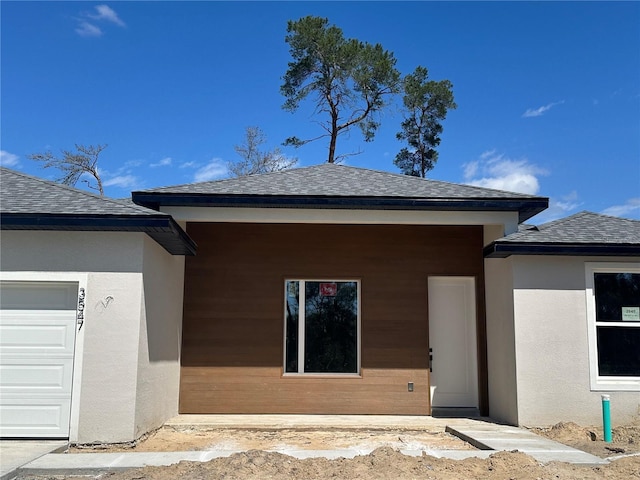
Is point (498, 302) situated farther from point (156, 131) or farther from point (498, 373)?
point (156, 131)

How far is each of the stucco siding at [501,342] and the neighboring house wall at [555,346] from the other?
7.1 inches

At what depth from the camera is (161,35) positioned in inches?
674

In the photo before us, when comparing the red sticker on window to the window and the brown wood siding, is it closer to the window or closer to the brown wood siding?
the window

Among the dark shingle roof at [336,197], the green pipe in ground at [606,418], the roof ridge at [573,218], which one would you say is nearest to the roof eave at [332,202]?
the dark shingle roof at [336,197]

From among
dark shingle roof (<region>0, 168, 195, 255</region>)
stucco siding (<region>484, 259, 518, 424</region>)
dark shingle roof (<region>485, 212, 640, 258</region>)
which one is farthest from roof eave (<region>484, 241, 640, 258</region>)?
dark shingle roof (<region>0, 168, 195, 255</region>)

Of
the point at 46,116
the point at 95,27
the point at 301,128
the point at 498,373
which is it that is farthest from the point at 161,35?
the point at 498,373

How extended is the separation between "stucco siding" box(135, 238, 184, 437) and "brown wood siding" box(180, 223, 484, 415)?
41cm

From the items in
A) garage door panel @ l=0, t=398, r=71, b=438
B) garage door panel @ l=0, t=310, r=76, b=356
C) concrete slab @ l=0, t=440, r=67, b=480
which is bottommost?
concrete slab @ l=0, t=440, r=67, b=480

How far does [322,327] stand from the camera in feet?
32.9

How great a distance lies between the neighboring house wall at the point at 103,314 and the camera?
23.4 feet

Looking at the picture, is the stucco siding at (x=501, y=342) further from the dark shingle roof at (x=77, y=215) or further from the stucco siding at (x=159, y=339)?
the stucco siding at (x=159, y=339)

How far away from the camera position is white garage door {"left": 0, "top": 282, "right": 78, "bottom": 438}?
717 centimetres

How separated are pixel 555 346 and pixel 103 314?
6.85 m

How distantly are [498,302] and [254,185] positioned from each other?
4.75 m
